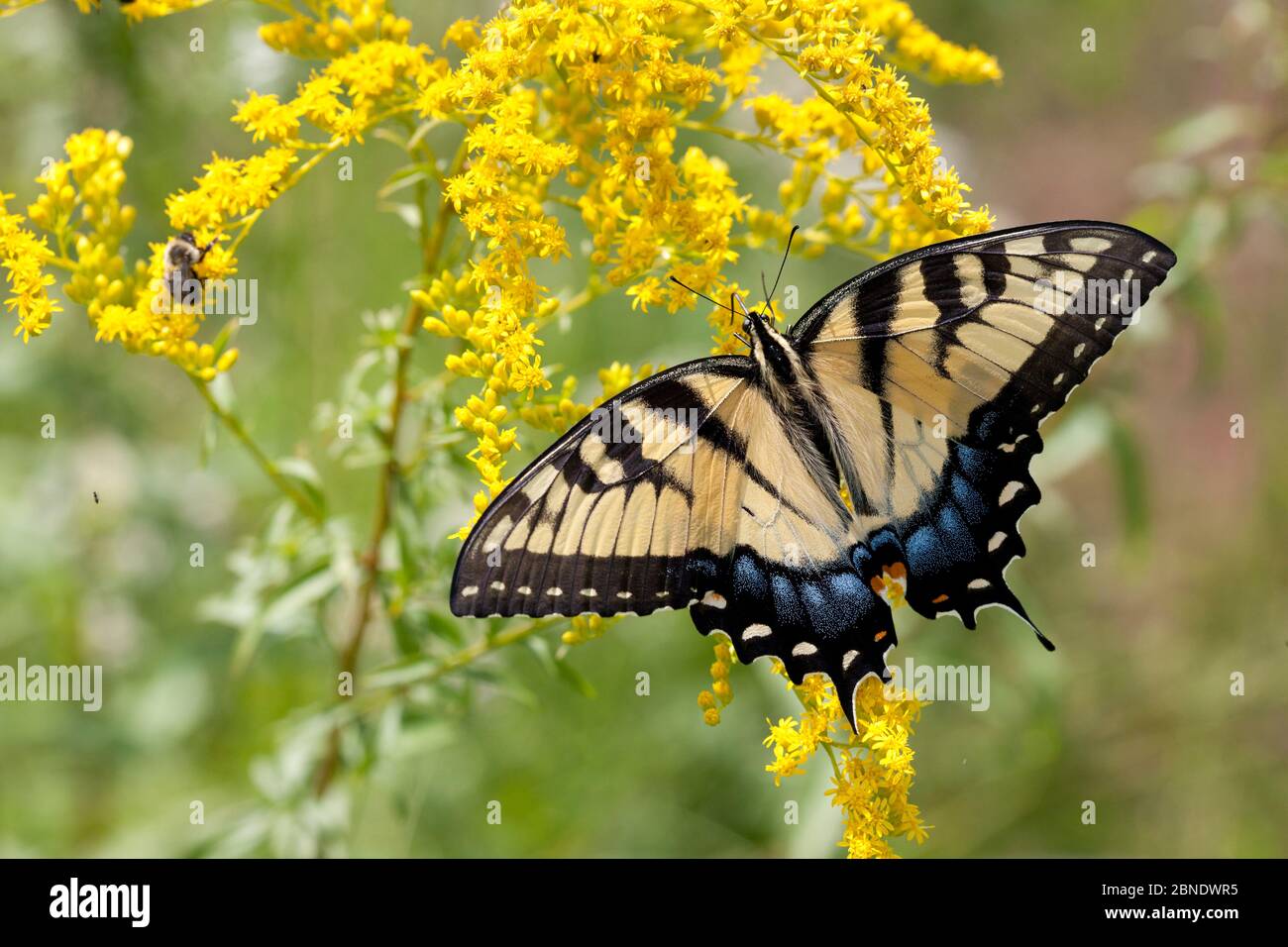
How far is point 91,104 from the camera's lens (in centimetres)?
412

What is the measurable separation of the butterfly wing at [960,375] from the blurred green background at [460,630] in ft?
3.29

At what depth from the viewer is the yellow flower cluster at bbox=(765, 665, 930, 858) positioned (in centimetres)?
229

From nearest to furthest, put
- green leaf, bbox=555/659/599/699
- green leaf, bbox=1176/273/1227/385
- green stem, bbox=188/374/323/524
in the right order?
1. green stem, bbox=188/374/323/524
2. green leaf, bbox=555/659/599/699
3. green leaf, bbox=1176/273/1227/385

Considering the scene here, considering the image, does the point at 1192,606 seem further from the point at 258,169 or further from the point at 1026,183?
the point at 258,169

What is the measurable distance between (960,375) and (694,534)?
77 cm

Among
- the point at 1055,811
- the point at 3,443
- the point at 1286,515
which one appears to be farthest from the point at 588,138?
the point at 1286,515

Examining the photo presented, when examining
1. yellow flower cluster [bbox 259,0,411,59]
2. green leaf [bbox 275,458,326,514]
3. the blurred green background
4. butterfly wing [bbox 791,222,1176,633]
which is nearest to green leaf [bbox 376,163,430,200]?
yellow flower cluster [bbox 259,0,411,59]

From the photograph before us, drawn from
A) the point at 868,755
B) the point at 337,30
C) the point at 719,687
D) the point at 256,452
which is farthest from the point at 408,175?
the point at 868,755

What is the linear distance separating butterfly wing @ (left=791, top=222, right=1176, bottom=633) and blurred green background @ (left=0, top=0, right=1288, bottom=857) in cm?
100

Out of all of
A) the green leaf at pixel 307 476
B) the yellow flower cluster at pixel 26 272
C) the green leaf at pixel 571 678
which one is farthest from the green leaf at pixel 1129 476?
the yellow flower cluster at pixel 26 272

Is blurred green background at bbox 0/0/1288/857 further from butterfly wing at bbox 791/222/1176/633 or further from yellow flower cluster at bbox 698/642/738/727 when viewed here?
butterfly wing at bbox 791/222/1176/633

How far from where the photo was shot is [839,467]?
8.86 ft

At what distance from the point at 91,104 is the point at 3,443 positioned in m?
1.61

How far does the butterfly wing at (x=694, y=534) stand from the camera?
226 centimetres
